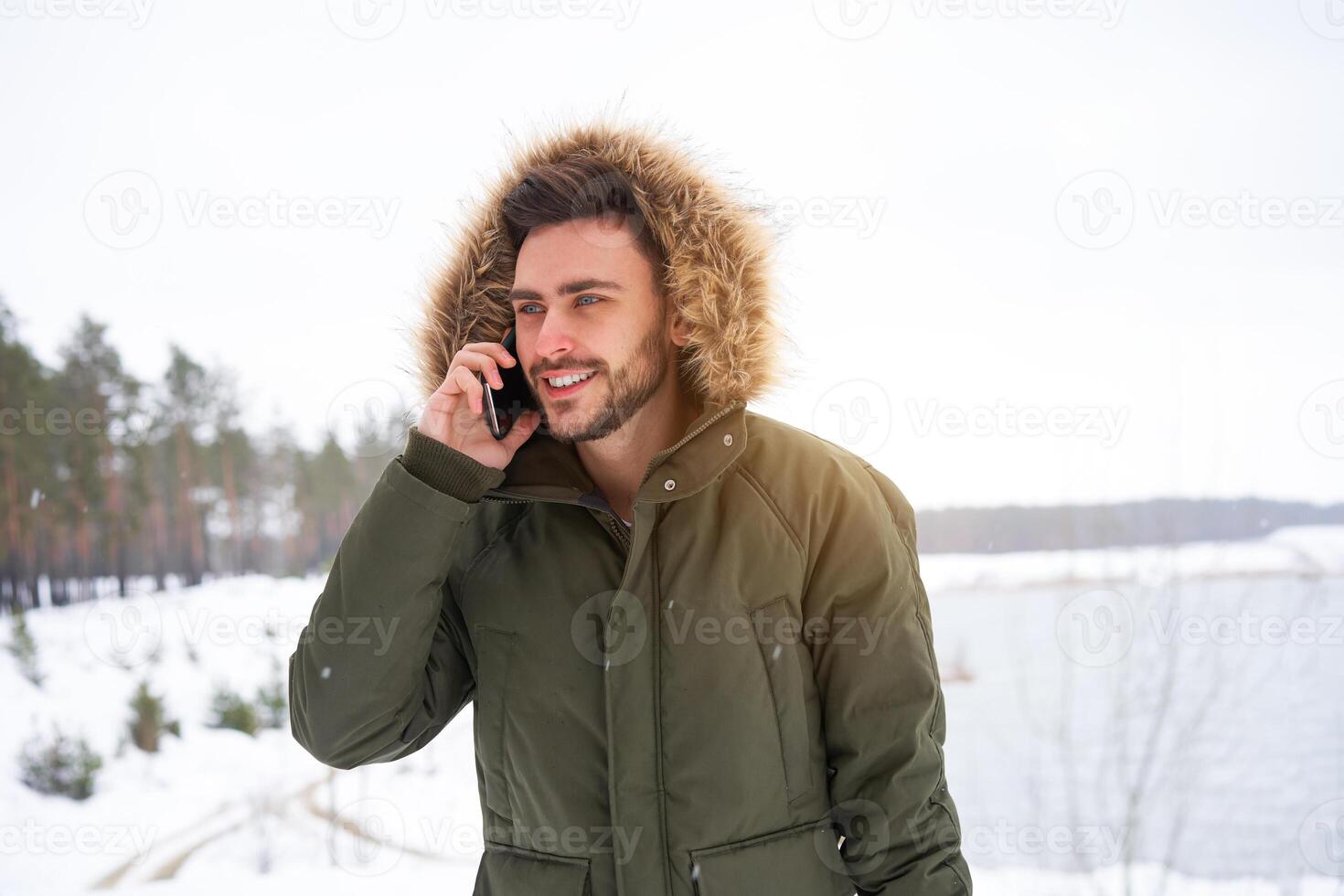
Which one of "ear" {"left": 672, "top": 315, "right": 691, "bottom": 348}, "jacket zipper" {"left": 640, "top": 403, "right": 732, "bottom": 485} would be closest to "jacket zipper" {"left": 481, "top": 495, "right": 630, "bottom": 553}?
"jacket zipper" {"left": 640, "top": 403, "right": 732, "bottom": 485}

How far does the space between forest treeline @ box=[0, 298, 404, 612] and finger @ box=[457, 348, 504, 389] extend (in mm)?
4818

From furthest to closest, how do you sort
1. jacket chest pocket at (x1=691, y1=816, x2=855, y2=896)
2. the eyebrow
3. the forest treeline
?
the forest treeline < the eyebrow < jacket chest pocket at (x1=691, y1=816, x2=855, y2=896)

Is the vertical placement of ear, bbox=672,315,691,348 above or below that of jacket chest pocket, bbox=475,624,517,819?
above

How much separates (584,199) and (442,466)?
22.2 inches

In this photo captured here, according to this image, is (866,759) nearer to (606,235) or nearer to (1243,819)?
(606,235)

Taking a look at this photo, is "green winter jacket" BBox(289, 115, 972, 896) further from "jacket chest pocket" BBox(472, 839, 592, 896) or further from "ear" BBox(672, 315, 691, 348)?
"ear" BBox(672, 315, 691, 348)

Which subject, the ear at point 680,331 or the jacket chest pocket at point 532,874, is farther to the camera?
the ear at point 680,331

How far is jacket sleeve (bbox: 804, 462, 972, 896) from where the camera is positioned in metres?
1.27

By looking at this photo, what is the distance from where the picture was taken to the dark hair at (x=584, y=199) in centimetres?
152

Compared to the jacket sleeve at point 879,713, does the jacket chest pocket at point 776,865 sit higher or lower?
lower

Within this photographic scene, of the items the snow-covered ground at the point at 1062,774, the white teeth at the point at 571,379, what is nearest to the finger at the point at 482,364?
the white teeth at the point at 571,379

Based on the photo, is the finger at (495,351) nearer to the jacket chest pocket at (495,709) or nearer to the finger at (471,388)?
the finger at (471,388)

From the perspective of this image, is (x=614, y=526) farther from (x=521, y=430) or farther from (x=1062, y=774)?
(x=1062, y=774)

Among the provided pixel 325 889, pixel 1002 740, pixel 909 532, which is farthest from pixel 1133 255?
pixel 325 889
